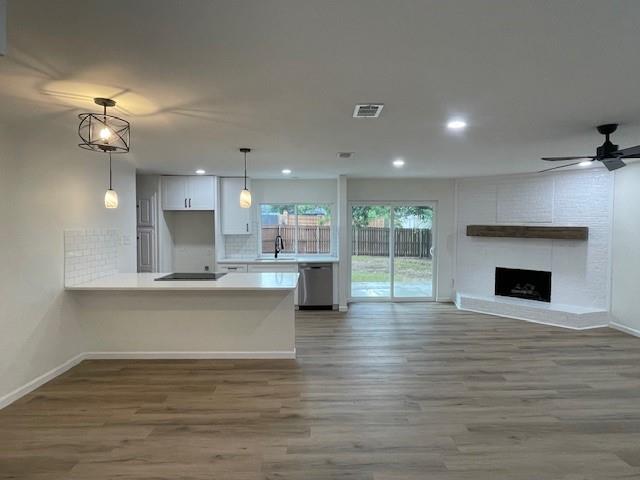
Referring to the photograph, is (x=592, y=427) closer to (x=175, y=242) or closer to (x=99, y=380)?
(x=99, y=380)

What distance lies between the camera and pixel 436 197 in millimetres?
6879

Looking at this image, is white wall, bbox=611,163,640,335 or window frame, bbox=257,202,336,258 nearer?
white wall, bbox=611,163,640,335

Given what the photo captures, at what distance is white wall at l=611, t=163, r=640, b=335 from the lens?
16.3 ft

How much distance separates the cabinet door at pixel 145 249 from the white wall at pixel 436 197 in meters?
3.48

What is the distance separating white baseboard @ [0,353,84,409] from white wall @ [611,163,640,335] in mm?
6805

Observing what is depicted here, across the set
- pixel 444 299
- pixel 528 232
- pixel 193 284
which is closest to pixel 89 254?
pixel 193 284

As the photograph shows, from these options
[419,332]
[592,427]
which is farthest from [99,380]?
[592,427]

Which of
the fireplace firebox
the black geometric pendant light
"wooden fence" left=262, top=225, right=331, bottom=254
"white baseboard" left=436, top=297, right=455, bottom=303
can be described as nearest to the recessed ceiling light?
the black geometric pendant light

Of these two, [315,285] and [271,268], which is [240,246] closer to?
[271,268]

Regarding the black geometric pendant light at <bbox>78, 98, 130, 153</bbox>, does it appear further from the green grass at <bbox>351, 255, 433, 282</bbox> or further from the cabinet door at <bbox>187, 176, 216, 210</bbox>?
the green grass at <bbox>351, 255, 433, 282</bbox>

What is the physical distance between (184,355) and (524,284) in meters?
5.47

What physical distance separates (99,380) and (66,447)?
114cm

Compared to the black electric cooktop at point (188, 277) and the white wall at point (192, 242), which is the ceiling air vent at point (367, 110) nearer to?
the black electric cooktop at point (188, 277)

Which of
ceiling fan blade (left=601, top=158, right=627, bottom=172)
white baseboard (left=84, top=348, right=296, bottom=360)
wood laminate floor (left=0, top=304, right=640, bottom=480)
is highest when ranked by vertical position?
ceiling fan blade (left=601, top=158, right=627, bottom=172)
